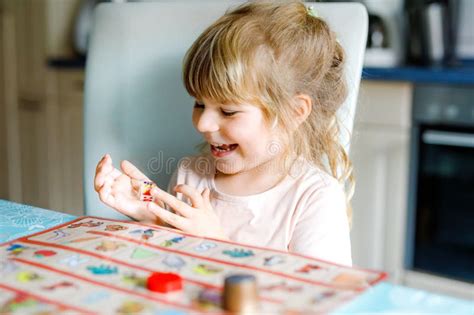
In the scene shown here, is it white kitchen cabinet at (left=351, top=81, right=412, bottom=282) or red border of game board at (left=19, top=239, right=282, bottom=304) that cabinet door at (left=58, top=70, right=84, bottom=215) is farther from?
red border of game board at (left=19, top=239, right=282, bottom=304)

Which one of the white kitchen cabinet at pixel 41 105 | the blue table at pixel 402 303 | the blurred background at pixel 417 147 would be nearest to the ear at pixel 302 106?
the blue table at pixel 402 303

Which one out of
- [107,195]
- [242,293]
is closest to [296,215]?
[107,195]

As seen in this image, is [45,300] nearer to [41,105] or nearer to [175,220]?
[175,220]

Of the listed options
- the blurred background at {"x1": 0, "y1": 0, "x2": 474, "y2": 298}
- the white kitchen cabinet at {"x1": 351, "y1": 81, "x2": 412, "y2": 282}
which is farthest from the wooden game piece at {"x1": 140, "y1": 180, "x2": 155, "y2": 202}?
the white kitchen cabinet at {"x1": 351, "y1": 81, "x2": 412, "y2": 282}

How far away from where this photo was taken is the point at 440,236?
1.93 metres

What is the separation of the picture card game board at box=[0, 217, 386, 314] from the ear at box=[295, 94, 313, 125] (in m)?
0.36

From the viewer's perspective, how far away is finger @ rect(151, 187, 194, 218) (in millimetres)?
825

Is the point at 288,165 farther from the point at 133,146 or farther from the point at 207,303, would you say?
the point at 207,303

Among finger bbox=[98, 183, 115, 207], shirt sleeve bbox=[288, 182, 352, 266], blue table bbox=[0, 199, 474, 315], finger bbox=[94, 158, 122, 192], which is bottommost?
shirt sleeve bbox=[288, 182, 352, 266]

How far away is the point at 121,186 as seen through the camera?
90 cm

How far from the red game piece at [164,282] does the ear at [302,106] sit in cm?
49

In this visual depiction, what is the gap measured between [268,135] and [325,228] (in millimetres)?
168

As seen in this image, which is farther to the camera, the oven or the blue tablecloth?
the oven

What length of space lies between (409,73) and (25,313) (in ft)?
4.83
